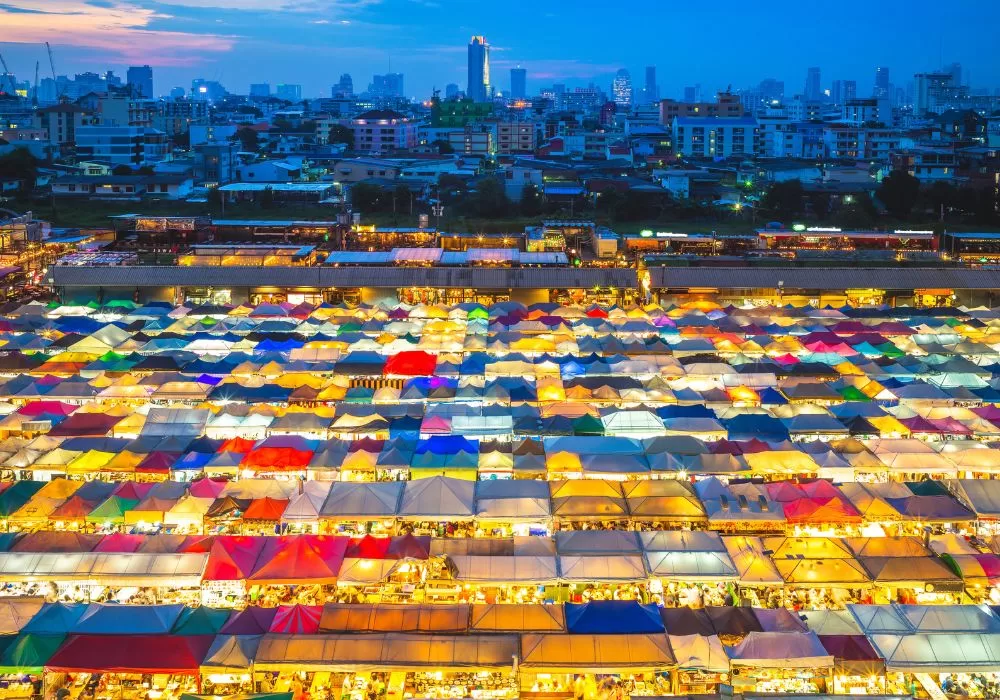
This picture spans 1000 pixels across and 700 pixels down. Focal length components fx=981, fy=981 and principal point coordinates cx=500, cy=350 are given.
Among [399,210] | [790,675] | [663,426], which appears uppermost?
[399,210]

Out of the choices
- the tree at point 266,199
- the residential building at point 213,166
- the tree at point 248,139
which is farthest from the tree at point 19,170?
the tree at point 248,139

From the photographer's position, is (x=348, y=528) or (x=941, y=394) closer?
(x=348, y=528)

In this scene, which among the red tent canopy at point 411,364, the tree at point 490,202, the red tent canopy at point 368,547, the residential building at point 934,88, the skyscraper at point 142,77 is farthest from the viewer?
the skyscraper at point 142,77

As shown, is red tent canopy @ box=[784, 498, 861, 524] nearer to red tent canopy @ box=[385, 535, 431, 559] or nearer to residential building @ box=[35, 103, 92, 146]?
red tent canopy @ box=[385, 535, 431, 559]

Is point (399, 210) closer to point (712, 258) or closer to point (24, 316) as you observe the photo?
point (712, 258)

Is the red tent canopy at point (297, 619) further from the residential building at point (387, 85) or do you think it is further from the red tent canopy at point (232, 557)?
the residential building at point (387, 85)

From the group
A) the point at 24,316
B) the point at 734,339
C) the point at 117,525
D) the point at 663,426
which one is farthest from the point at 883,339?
the point at 24,316

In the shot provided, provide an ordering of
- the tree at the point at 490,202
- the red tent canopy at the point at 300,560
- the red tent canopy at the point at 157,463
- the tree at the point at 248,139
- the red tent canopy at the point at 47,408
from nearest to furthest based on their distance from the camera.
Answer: the red tent canopy at the point at 300,560 < the red tent canopy at the point at 157,463 < the red tent canopy at the point at 47,408 < the tree at the point at 490,202 < the tree at the point at 248,139
